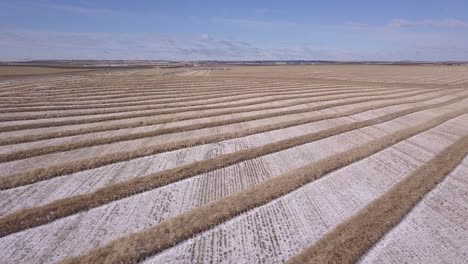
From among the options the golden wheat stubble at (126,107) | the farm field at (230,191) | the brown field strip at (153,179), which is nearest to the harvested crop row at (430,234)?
the farm field at (230,191)

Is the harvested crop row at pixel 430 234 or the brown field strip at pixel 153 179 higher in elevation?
the brown field strip at pixel 153 179

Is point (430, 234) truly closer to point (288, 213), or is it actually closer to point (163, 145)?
point (288, 213)

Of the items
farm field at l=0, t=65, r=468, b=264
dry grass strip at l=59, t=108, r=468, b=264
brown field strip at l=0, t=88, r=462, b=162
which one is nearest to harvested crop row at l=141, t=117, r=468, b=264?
farm field at l=0, t=65, r=468, b=264

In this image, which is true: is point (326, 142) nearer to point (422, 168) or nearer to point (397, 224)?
point (422, 168)

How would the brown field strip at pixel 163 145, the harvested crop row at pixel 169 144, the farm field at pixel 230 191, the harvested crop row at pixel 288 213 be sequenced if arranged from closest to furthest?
the harvested crop row at pixel 288 213, the farm field at pixel 230 191, the brown field strip at pixel 163 145, the harvested crop row at pixel 169 144

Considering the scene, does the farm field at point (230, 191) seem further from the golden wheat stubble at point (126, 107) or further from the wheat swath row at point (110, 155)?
the golden wheat stubble at point (126, 107)

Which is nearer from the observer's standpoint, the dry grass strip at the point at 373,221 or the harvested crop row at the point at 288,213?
the dry grass strip at the point at 373,221

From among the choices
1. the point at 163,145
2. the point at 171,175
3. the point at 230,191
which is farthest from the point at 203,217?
the point at 163,145
